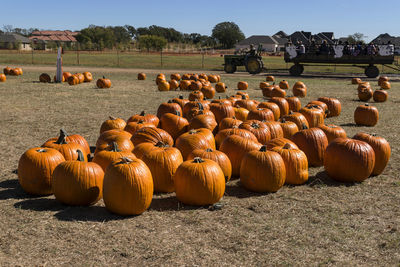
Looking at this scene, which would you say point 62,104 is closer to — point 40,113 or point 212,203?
point 40,113

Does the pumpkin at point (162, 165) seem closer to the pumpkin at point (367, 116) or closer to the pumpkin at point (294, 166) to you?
the pumpkin at point (294, 166)

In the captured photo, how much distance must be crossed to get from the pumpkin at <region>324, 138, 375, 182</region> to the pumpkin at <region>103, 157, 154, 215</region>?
2.85 meters

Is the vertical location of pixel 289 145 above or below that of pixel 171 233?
above

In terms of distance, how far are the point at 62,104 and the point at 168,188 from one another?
8.98 metres

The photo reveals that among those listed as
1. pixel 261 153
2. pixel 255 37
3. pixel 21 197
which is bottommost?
pixel 21 197

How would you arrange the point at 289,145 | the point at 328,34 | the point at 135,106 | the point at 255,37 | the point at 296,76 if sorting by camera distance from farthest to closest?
the point at 255,37
the point at 328,34
the point at 296,76
the point at 135,106
the point at 289,145

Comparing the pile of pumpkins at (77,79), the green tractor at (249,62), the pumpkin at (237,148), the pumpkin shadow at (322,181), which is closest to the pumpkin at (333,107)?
the pumpkin shadow at (322,181)

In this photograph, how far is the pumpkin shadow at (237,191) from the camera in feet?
17.7

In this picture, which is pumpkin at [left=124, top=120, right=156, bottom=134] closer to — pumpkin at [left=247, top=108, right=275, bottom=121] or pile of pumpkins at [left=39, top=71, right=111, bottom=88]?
pumpkin at [left=247, top=108, right=275, bottom=121]

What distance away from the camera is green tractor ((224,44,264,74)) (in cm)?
2891

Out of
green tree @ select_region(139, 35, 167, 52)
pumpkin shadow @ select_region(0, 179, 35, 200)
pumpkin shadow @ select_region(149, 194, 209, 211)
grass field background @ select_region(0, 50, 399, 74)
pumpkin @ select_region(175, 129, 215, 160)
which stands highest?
green tree @ select_region(139, 35, 167, 52)

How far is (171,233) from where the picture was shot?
4160mm

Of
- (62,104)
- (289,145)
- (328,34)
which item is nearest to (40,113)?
(62,104)

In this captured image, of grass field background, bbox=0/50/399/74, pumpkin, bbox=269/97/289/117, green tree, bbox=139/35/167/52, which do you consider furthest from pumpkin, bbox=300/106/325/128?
green tree, bbox=139/35/167/52
